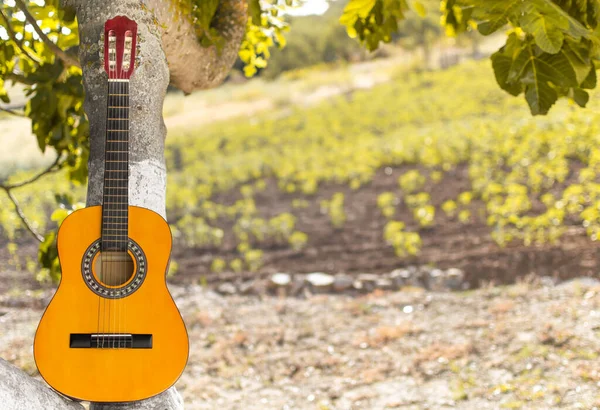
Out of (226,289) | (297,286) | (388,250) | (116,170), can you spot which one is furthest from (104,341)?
(388,250)

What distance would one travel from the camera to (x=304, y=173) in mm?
10992

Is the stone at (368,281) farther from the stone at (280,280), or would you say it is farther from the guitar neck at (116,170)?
the guitar neck at (116,170)

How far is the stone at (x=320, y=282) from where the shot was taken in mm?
6816

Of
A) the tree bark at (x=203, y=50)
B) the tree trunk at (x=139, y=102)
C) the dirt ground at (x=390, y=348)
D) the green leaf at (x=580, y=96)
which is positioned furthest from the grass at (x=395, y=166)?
the tree trunk at (x=139, y=102)

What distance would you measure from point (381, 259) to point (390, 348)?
8.10 ft

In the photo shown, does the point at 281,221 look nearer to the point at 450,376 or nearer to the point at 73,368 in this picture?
the point at 450,376

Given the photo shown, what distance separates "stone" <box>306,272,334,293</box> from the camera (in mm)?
6816

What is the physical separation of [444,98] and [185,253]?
32.0ft

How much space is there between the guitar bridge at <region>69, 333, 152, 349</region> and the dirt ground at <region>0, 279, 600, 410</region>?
250cm

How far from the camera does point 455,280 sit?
659 cm

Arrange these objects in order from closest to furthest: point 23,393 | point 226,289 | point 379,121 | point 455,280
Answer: point 23,393 → point 455,280 → point 226,289 → point 379,121

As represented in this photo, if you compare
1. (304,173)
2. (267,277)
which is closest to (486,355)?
(267,277)

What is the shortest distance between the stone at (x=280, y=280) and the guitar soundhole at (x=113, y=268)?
4936 mm

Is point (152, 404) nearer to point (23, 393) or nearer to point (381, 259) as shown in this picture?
point (23, 393)
